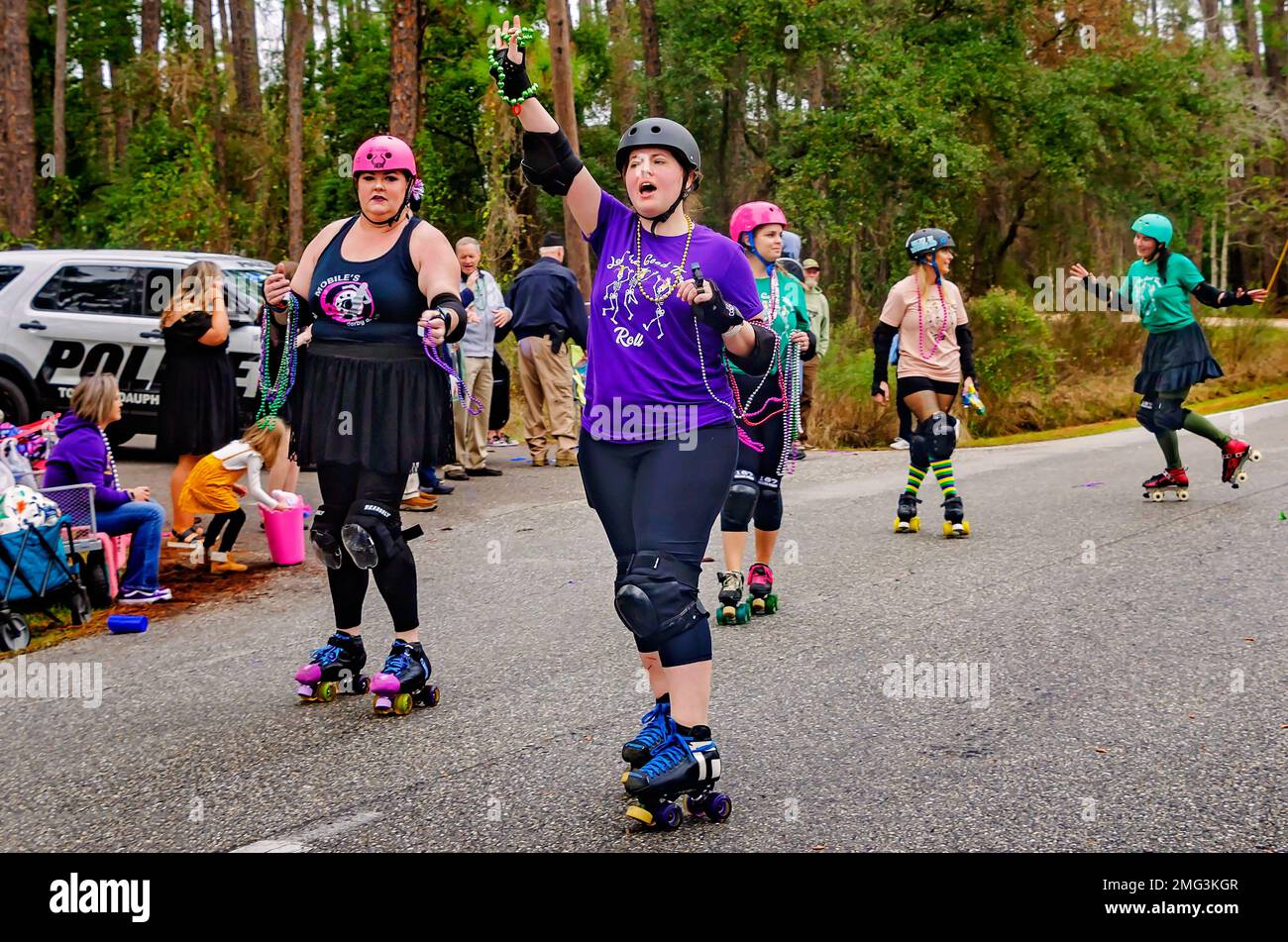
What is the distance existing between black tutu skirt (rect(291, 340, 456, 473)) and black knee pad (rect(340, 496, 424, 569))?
146mm

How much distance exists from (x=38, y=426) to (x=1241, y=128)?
28.0 meters

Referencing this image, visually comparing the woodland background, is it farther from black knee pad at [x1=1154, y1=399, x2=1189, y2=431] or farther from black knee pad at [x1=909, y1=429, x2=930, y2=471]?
black knee pad at [x1=909, y1=429, x2=930, y2=471]

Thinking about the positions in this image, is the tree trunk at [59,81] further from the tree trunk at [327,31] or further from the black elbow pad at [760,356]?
the black elbow pad at [760,356]

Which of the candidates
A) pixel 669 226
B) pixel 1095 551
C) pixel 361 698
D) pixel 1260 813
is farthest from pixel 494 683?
pixel 1095 551

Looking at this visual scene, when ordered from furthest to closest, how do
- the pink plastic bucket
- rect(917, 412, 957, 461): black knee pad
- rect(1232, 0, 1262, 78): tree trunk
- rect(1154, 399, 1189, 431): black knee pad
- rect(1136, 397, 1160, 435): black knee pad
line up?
rect(1232, 0, 1262, 78): tree trunk
rect(1136, 397, 1160, 435): black knee pad
rect(1154, 399, 1189, 431): black knee pad
rect(917, 412, 957, 461): black knee pad
the pink plastic bucket

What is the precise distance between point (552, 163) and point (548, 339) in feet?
29.6

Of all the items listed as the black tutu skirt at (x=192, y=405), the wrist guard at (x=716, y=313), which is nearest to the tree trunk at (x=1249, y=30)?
the black tutu skirt at (x=192, y=405)

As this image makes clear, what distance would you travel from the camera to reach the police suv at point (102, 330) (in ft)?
41.6

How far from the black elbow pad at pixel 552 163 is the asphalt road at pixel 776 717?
1.93m

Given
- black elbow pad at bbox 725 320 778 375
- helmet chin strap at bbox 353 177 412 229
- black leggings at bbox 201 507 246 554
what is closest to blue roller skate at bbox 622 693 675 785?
black elbow pad at bbox 725 320 778 375

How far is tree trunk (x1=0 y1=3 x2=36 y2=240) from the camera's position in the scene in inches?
846

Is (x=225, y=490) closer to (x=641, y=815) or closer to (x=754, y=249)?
(x=754, y=249)

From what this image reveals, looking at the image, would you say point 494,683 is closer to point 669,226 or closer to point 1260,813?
point 669,226

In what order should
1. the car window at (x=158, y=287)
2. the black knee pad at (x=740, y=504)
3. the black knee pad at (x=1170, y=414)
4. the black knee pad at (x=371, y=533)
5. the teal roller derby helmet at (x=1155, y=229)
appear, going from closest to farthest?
1. the black knee pad at (x=371, y=533)
2. the black knee pad at (x=740, y=504)
3. the teal roller derby helmet at (x=1155, y=229)
4. the black knee pad at (x=1170, y=414)
5. the car window at (x=158, y=287)
